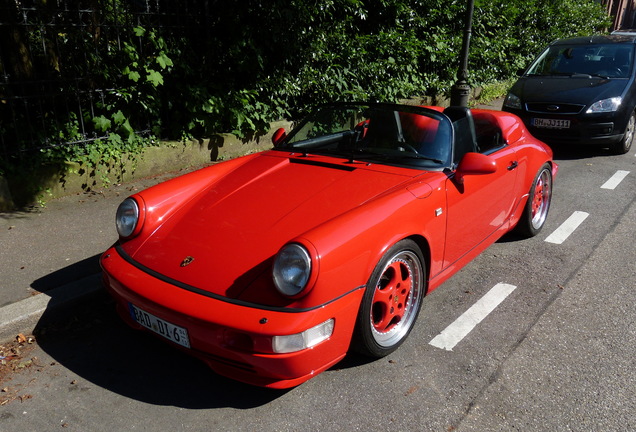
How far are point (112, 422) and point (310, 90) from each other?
662 cm

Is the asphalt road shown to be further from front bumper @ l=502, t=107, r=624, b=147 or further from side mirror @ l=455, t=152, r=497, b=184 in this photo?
front bumper @ l=502, t=107, r=624, b=147

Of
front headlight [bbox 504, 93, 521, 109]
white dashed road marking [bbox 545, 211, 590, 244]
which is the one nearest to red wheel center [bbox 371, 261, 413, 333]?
white dashed road marking [bbox 545, 211, 590, 244]

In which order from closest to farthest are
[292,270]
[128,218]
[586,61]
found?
1. [292,270]
2. [128,218]
3. [586,61]

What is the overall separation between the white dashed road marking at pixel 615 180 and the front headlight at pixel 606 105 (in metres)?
0.94

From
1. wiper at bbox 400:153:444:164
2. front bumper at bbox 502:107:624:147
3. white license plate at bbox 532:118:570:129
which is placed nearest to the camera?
wiper at bbox 400:153:444:164

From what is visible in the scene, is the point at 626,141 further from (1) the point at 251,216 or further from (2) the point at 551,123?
(1) the point at 251,216

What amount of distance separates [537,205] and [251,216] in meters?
3.00

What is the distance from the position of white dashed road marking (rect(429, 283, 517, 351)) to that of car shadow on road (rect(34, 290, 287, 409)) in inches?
42.3

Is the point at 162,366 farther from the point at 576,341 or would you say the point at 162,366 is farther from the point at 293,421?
the point at 576,341

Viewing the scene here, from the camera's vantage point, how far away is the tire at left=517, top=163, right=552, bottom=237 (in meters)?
4.68

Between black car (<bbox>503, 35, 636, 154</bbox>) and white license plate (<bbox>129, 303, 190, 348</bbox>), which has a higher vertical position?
black car (<bbox>503, 35, 636, 154</bbox>)

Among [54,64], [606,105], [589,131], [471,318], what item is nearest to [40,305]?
[471,318]

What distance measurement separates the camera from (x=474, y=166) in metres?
3.44

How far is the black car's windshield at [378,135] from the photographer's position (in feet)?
11.9
